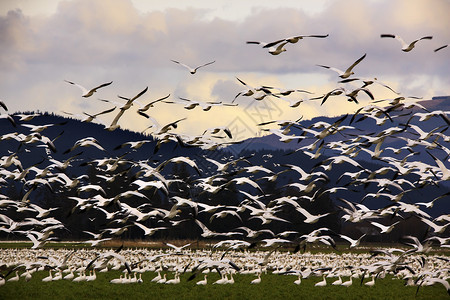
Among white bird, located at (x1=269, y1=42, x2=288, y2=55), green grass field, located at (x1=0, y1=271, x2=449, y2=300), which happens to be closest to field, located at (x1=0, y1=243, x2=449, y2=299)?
green grass field, located at (x1=0, y1=271, x2=449, y2=300)

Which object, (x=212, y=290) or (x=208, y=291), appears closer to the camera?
(x=208, y=291)

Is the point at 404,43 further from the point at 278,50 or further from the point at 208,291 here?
the point at 208,291

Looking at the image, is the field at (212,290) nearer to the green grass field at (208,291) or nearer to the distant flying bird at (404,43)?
→ the green grass field at (208,291)

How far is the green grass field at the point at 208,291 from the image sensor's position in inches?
1223

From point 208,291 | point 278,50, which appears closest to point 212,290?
point 208,291

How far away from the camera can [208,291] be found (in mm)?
33031

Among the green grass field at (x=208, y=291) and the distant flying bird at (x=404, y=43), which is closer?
the distant flying bird at (x=404, y=43)

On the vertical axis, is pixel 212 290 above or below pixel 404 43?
below

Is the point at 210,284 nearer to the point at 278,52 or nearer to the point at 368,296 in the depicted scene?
the point at 368,296

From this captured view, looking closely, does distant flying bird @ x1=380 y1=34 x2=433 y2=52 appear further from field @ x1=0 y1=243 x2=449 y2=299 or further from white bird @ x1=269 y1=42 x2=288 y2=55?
field @ x1=0 y1=243 x2=449 y2=299

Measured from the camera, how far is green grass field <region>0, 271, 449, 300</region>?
31062 millimetres

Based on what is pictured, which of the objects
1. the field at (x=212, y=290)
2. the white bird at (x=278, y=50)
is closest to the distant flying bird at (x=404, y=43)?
the white bird at (x=278, y=50)

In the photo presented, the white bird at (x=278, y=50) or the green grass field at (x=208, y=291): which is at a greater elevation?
the white bird at (x=278, y=50)

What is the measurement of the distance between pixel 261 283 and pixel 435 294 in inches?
384
